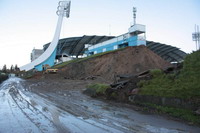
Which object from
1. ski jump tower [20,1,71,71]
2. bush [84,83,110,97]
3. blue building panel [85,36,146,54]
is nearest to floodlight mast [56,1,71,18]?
ski jump tower [20,1,71,71]

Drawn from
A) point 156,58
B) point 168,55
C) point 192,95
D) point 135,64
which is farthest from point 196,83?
point 168,55

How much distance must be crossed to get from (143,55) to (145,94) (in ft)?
81.1

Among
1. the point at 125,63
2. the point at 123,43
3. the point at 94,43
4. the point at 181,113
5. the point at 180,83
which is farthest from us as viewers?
the point at 94,43

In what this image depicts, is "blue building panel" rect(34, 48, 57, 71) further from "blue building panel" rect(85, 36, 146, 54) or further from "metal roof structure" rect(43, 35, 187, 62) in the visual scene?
"blue building panel" rect(85, 36, 146, 54)

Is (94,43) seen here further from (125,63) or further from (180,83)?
(180,83)

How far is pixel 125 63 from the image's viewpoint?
1296 inches

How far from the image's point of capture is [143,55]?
33.5 m

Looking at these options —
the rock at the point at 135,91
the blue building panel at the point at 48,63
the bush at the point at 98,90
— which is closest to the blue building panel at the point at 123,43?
the blue building panel at the point at 48,63

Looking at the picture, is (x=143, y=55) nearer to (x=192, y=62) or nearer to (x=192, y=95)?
(x=192, y=62)

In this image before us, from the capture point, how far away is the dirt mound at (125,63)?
3161 centimetres

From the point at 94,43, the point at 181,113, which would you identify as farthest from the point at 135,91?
the point at 94,43

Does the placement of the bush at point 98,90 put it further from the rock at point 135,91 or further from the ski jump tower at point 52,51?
the ski jump tower at point 52,51

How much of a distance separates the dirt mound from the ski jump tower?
99.1 feet

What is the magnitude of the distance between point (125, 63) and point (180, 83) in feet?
79.4
